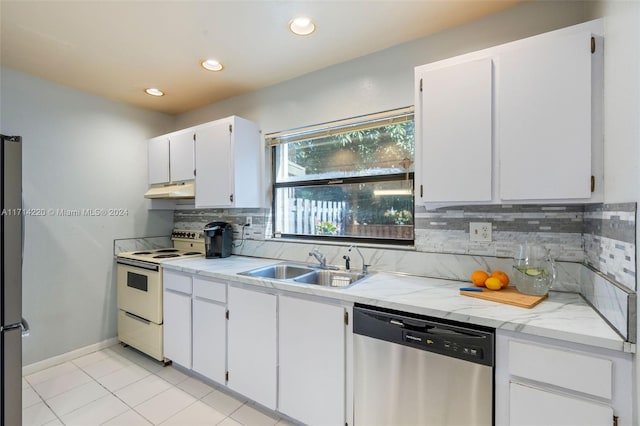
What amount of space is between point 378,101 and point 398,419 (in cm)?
191

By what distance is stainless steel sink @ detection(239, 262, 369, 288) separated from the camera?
2045 millimetres

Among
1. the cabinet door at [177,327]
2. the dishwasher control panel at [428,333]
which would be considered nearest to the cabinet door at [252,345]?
the cabinet door at [177,327]

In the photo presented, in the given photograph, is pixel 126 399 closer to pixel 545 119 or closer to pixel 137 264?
pixel 137 264

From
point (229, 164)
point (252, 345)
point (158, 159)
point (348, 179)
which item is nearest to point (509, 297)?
point (348, 179)

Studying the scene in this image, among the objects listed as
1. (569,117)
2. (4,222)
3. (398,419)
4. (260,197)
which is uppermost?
(569,117)

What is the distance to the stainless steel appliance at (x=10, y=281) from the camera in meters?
1.38

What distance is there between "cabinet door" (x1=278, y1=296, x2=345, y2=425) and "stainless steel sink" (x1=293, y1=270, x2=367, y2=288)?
391 millimetres

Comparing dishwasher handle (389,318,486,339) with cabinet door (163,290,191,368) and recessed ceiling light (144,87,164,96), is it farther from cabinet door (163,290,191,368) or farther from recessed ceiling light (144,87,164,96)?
recessed ceiling light (144,87,164,96)

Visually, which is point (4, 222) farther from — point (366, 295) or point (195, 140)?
point (366, 295)

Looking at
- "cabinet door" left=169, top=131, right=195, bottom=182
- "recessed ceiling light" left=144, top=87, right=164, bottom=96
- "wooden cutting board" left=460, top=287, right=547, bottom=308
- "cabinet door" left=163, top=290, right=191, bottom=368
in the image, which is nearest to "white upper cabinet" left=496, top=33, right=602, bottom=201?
"wooden cutting board" left=460, top=287, right=547, bottom=308

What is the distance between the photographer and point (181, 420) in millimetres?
1833

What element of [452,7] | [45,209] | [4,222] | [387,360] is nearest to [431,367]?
[387,360]

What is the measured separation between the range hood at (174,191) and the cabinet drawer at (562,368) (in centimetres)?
264

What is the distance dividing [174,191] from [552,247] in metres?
2.96
